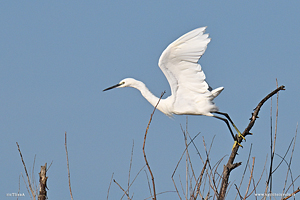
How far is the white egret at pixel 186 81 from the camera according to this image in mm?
4785

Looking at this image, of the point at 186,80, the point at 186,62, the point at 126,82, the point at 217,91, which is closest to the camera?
the point at 186,62

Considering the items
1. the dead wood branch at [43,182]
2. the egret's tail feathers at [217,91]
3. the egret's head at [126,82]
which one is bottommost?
the dead wood branch at [43,182]

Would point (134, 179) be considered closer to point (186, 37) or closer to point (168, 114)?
point (186, 37)

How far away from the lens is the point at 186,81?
5.40 metres

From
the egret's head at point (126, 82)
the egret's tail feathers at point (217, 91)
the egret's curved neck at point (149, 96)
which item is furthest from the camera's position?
the egret's head at point (126, 82)

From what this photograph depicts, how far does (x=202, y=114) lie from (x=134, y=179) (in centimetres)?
276

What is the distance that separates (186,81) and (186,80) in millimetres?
21

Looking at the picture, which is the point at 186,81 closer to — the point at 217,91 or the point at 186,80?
the point at 186,80

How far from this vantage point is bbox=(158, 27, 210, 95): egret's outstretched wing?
4.73 metres

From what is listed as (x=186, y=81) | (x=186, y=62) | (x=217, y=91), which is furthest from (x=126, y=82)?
(x=217, y=91)

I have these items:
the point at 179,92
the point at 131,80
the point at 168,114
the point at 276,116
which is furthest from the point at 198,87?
the point at 276,116

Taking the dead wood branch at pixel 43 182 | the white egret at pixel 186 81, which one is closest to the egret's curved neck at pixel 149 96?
the white egret at pixel 186 81

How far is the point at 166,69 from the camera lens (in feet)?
17.3

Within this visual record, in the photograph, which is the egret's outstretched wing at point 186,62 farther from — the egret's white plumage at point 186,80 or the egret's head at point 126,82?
the egret's head at point 126,82
